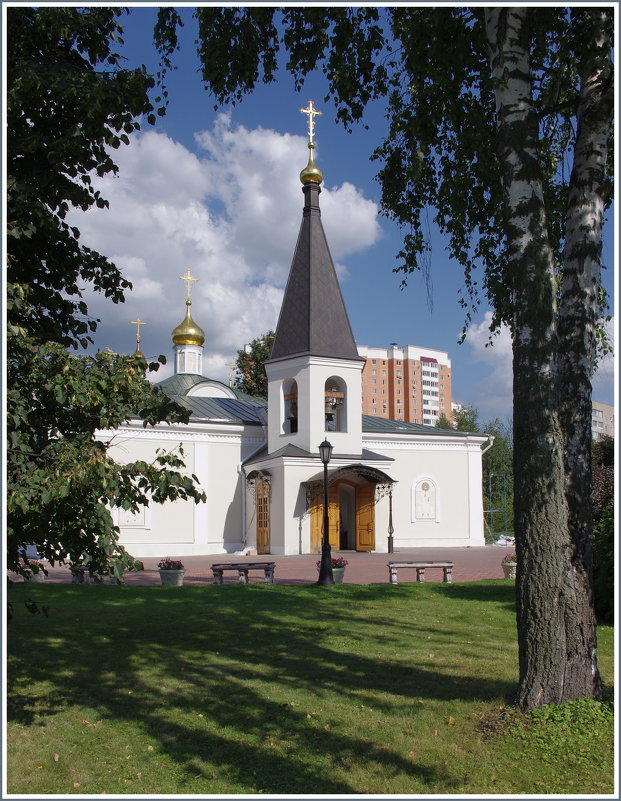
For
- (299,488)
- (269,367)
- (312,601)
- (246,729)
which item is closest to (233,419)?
(269,367)

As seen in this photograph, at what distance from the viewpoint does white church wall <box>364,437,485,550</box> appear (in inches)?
1150

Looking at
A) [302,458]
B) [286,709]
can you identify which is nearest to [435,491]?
[302,458]

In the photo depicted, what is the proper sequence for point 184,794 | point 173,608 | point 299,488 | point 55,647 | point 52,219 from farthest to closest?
point 299,488 → point 173,608 → point 55,647 → point 52,219 → point 184,794

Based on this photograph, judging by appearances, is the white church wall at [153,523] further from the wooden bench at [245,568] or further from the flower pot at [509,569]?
the flower pot at [509,569]

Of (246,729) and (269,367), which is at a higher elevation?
(269,367)

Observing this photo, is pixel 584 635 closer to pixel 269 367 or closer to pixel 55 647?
pixel 55 647

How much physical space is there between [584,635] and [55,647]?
6.16 meters

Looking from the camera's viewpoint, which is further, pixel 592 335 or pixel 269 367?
pixel 269 367

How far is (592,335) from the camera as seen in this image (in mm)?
5965

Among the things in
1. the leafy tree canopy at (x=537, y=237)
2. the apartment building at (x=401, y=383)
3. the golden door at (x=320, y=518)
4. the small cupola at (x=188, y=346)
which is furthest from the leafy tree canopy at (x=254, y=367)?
the apartment building at (x=401, y=383)

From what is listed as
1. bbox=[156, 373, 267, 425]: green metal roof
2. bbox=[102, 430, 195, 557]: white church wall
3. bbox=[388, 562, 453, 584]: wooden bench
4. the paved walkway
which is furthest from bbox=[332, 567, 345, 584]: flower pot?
bbox=[156, 373, 267, 425]: green metal roof

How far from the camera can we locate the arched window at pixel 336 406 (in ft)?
88.5

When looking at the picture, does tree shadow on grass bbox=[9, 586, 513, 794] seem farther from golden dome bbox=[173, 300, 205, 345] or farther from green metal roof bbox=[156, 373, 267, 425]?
golden dome bbox=[173, 300, 205, 345]

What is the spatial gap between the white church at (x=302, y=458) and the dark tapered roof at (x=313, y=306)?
40mm
